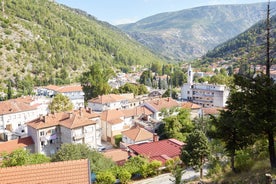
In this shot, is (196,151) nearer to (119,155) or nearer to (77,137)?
(119,155)

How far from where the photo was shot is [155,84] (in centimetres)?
10856

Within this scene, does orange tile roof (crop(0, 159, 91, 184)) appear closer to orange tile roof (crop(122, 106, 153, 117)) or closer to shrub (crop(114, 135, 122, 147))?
shrub (crop(114, 135, 122, 147))

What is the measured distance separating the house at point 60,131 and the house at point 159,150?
7.43m

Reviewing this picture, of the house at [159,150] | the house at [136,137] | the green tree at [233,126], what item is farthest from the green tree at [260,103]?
the house at [136,137]

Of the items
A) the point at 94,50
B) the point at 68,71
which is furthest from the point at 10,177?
the point at 94,50

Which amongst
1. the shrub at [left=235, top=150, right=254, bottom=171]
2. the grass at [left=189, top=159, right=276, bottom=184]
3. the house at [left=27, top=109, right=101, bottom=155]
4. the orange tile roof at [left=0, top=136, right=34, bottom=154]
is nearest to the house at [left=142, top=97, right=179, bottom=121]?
the house at [left=27, top=109, right=101, bottom=155]

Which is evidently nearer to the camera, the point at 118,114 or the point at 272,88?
the point at 272,88

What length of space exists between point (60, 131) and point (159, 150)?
14483 mm

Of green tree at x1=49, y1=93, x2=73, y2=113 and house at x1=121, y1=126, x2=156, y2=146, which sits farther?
green tree at x1=49, y1=93, x2=73, y2=113

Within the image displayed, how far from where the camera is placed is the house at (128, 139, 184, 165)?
97.2 feet

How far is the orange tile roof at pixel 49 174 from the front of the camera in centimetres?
1278

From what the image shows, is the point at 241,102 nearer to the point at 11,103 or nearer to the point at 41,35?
the point at 11,103

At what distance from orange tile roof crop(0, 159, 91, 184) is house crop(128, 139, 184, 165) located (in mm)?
16084

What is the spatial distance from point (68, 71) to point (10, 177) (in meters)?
116
